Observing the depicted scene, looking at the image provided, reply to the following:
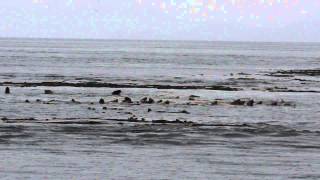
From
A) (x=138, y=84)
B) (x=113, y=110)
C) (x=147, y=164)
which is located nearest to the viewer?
A: (x=147, y=164)

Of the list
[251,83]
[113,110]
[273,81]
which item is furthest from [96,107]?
[273,81]

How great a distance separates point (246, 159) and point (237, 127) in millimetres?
11150

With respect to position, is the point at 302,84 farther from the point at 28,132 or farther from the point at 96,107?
the point at 28,132

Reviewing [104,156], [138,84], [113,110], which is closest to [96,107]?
[113,110]

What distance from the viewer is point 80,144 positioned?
31.0 metres

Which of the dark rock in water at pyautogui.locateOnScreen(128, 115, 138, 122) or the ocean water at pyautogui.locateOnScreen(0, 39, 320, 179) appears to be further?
the dark rock in water at pyautogui.locateOnScreen(128, 115, 138, 122)

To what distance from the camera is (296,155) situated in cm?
2862

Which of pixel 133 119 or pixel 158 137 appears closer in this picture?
pixel 158 137

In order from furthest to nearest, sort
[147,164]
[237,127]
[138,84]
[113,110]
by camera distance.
A: [138,84]
[113,110]
[237,127]
[147,164]

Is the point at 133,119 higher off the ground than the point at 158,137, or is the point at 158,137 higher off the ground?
the point at 158,137

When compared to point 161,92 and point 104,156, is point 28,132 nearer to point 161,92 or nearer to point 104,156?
point 104,156

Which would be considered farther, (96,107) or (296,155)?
(96,107)

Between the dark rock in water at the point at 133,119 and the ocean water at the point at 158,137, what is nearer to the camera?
the ocean water at the point at 158,137

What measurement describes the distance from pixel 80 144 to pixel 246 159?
7.01 metres
